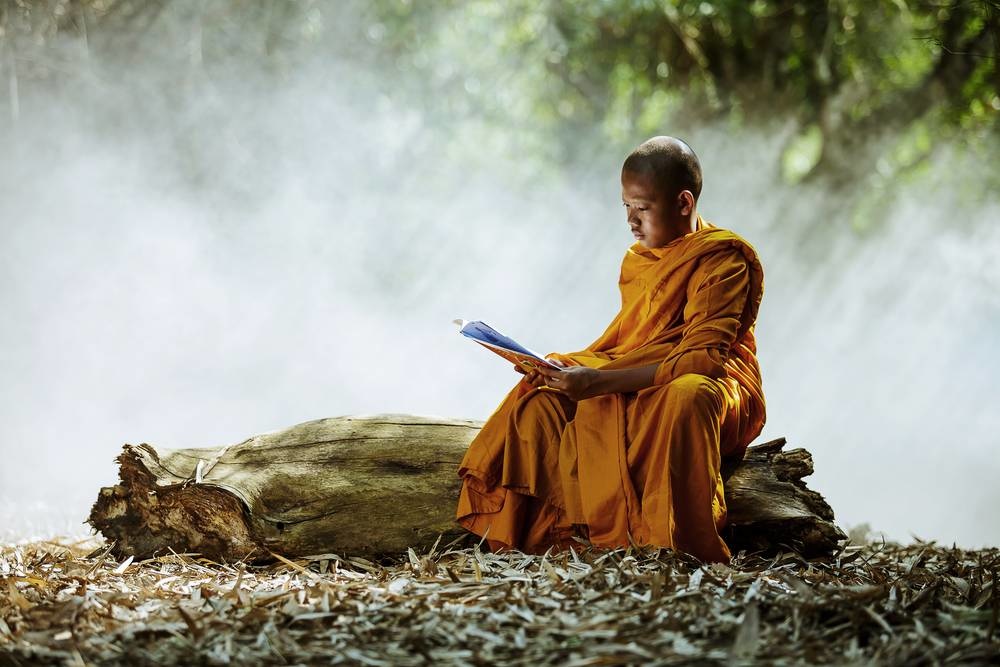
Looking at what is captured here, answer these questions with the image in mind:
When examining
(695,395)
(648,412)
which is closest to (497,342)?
(648,412)

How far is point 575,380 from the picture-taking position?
3.38 meters

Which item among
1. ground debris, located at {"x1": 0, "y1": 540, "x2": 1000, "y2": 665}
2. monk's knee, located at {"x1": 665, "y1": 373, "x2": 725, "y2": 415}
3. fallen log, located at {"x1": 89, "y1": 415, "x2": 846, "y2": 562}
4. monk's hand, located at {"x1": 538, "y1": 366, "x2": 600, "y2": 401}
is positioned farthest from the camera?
fallen log, located at {"x1": 89, "y1": 415, "x2": 846, "y2": 562}

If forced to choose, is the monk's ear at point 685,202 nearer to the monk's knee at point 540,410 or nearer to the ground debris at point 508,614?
the monk's knee at point 540,410

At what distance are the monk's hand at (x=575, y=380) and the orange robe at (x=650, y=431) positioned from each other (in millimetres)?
98

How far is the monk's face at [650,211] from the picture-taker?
3.62m

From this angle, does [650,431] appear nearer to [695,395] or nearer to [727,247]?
[695,395]

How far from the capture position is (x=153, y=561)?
139 inches

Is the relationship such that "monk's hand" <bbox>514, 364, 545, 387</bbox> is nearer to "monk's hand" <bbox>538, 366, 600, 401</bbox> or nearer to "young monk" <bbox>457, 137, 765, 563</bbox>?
"young monk" <bbox>457, 137, 765, 563</bbox>

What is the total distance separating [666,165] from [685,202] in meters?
0.17

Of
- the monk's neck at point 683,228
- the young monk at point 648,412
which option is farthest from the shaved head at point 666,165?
the monk's neck at point 683,228

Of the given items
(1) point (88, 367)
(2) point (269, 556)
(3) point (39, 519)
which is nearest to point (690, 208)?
(2) point (269, 556)

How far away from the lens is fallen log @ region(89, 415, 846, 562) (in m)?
3.50

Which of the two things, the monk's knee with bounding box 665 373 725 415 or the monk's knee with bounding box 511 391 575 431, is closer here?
the monk's knee with bounding box 665 373 725 415

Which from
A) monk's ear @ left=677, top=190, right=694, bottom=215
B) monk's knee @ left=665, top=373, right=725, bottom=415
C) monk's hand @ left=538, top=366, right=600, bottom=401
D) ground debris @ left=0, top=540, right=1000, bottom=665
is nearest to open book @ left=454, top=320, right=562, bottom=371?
monk's hand @ left=538, top=366, right=600, bottom=401
